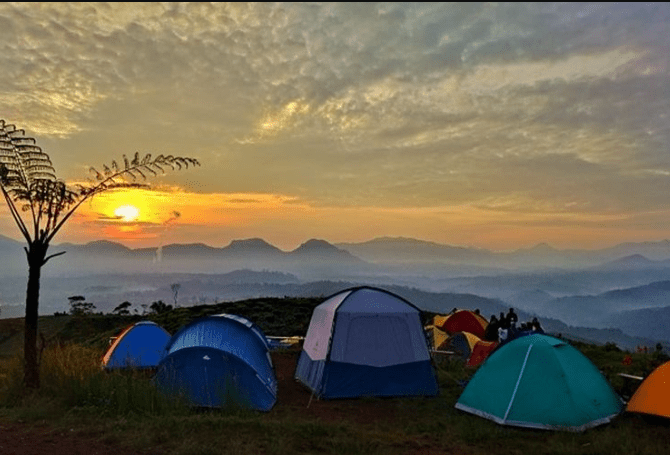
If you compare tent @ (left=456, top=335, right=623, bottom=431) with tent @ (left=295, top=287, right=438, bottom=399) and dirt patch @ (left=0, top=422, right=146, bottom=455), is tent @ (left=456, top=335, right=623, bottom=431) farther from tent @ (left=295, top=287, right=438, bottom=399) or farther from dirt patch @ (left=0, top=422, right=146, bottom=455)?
dirt patch @ (left=0, top=422, right=146, bottom=455)

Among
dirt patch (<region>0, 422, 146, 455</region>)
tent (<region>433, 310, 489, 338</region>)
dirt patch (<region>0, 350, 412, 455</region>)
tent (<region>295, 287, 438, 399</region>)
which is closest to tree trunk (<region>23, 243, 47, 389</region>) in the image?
dirt patch (<region>0, 350, 412, 455</region>)

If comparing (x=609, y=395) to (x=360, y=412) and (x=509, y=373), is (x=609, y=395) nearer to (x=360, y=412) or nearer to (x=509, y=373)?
(x=509, y=373)

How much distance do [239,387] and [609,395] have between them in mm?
7533

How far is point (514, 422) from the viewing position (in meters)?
10.1

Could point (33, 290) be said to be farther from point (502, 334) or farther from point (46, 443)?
point (502, 334)

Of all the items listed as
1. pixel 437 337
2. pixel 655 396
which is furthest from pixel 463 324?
pixel 655 396

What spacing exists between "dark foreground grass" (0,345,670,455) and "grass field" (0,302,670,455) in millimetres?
17

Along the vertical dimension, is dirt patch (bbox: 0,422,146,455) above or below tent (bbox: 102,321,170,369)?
below

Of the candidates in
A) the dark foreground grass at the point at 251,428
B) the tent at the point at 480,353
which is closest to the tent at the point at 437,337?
the tent at the point at 480,353

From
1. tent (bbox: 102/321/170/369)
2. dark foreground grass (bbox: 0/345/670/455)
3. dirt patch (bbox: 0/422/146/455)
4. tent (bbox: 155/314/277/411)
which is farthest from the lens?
tent (bbox: 102/321/170/369)

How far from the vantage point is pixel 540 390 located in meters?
10.3

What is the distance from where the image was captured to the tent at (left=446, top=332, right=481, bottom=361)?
20141mm

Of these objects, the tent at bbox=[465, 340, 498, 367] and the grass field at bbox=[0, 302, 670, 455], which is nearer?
the grass field at bbox=[0, 302, 670, 455]

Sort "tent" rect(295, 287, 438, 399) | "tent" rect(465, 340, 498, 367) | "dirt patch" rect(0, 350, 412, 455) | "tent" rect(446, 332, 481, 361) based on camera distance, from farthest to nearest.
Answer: "tent" rect(446, 332, 481, 361), "tent" rect(465, 340, 498, 367), "tent" rect(295, 287, 438, 399), "dirt patch" rect(0, 350, 412, 455)
